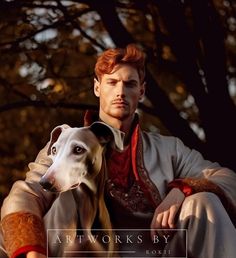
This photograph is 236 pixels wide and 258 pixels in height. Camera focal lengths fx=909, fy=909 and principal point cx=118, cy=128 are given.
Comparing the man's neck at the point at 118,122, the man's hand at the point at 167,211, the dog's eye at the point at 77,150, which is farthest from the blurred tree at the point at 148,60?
the man's hand at the point at 167,211

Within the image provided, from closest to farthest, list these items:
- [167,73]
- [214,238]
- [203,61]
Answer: [214,238]
[203,61]
[167,73]

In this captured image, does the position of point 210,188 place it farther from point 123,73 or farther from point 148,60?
point 148,60

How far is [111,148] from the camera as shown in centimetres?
480

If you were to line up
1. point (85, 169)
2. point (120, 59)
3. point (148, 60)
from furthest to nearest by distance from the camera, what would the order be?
point (148, 60)
point (120, 59)
point (85, 169)

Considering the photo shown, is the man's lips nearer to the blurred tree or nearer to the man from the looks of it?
the man

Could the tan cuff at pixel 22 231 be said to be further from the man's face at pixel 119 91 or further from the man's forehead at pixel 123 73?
the man's forehead at pixel 123 73

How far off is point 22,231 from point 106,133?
26.4 inches

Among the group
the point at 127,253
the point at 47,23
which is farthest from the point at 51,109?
the point at 127,253

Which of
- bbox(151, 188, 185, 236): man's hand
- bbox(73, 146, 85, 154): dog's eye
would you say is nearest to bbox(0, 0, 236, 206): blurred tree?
bbox(73, 146, 85, 154): dog's eye

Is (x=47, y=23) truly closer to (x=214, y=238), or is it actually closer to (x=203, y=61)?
(x=203, y=61)

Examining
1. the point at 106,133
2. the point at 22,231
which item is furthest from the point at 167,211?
the point at 22,231

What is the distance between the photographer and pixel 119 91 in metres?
4.84

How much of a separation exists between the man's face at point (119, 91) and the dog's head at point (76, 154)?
0.14 metres

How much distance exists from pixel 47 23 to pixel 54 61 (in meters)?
0.28
